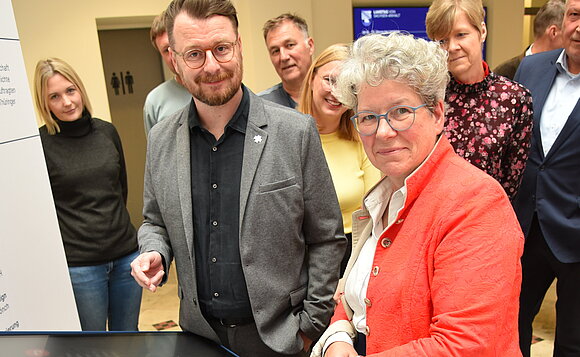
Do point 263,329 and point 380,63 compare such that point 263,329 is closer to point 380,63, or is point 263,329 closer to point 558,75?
point 380,63

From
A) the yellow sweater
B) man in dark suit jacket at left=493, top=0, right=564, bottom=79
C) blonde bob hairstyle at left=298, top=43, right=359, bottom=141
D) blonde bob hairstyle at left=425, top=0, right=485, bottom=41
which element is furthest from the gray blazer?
man in dark suit jacket at left=493, top=0, right=564, bottom=79

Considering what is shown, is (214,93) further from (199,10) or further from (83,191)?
(83,191)

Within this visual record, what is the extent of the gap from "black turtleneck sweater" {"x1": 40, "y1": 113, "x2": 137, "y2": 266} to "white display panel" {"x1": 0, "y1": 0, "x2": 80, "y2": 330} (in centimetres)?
38

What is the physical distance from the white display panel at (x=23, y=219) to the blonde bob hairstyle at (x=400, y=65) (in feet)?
4.46

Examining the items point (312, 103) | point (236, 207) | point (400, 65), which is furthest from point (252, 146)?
point (312, 103)

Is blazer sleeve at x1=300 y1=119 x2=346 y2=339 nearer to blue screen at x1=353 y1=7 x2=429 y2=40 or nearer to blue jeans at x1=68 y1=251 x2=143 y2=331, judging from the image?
blue jeans at x1=68 y1=251 x2=143 y2=331

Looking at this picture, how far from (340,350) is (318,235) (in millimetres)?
437

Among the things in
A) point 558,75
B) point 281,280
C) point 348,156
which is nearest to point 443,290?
point 281,280

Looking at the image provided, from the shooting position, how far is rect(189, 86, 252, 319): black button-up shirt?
148 centimetres

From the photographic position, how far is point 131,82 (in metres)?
5.02

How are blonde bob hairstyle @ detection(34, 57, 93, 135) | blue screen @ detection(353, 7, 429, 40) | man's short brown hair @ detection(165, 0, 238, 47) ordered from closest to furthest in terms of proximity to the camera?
man's short brown hair @ detection(165, 0, 238, 47) < blonde bob hairstyle @ detection(34, 57, 93, 135) < blue screen @ detection(353, 7, 429, 40)

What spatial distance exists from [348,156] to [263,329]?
89cm

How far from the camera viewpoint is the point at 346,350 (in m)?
1.23

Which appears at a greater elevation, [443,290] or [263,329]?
[443,290]
